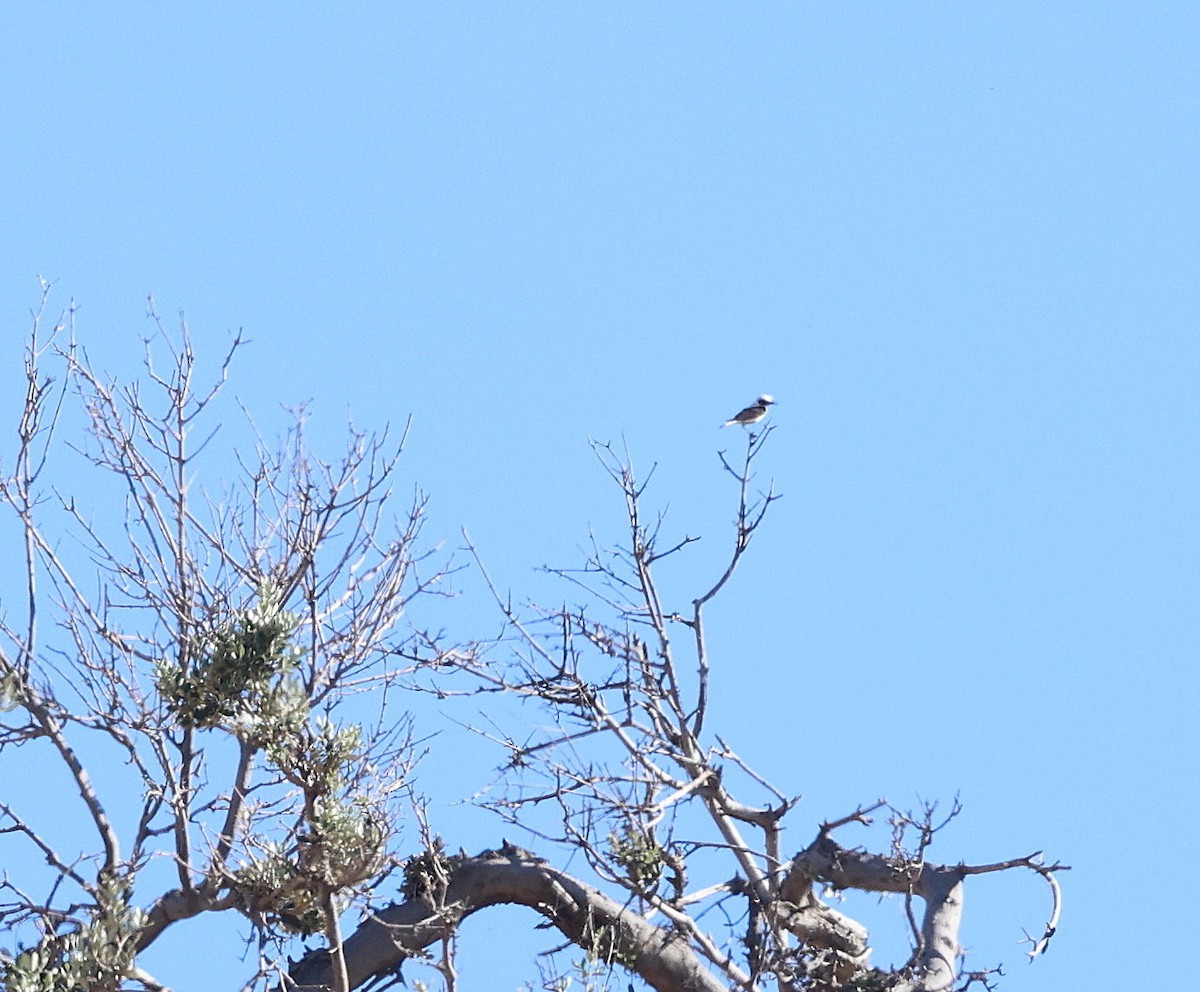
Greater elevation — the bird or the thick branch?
the bird

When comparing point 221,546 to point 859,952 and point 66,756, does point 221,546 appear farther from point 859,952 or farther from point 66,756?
point 859,952

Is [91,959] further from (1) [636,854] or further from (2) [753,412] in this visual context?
(2) [753,412]

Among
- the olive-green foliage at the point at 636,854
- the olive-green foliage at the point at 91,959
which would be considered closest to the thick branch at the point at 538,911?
the olive-green foliage at the point at 636,854

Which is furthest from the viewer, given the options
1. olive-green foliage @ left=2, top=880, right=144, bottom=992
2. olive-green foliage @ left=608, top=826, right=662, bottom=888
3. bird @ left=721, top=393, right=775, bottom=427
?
bird @ left=721, top=393, right=775, bottom=427

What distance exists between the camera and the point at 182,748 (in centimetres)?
577

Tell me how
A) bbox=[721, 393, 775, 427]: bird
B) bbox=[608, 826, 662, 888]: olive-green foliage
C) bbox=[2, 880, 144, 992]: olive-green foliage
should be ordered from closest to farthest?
bbox=[2, 880, 144, 992]: olive-green foliage
bbox=[608, 826, 662, 888]: olive-green foliage
bbox=[721, 393, 775, 427]: bird

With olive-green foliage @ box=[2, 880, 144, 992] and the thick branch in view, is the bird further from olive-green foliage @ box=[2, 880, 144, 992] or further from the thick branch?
olive-green foliage @ box=[2, 880, 144, 992]

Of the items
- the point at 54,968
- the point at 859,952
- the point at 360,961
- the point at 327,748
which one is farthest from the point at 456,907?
the point at 859,952

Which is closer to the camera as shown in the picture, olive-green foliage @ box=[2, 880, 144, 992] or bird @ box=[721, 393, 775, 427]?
olive-green foliage @ box=[2, 880, 144, 992]

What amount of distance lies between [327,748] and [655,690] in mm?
2335

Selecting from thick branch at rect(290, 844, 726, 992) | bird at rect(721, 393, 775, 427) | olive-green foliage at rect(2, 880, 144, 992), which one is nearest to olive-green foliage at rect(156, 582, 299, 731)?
olive-green foliage at rect(2, 880, 144, 992)

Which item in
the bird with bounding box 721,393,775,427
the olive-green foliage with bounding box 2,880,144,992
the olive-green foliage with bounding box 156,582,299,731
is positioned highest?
the bird with bounding box 721,393,775,427

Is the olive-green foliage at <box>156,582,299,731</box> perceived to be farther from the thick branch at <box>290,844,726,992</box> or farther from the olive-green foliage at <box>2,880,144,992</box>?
the thick branch at <box>290,844,726,992</box>

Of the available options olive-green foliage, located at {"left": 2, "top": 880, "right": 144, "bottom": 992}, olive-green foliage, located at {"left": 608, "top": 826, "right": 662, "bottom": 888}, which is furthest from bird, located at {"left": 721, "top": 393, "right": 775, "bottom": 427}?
olive-green foliage, located at {"left": 2, "top": 880, "right": 144, "bottom": 992}
